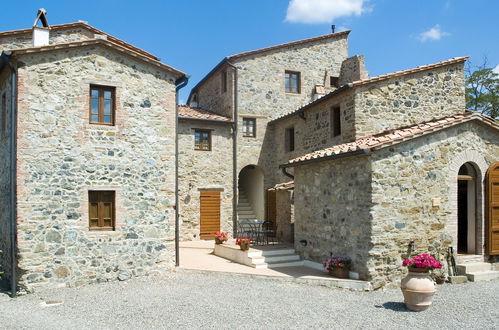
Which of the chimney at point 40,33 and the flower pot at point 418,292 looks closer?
the flower pot at point 418,292

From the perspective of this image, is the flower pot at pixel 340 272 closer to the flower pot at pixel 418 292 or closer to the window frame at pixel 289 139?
the flower pot at pixel 418 292

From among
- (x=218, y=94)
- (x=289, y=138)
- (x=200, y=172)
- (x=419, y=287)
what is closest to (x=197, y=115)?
(x=200, y=172)

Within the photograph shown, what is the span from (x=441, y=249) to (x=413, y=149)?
8.48ft

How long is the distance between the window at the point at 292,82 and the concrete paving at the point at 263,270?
27.7 ft

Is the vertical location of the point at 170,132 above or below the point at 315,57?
below

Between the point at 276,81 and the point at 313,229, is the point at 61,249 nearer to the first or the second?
the point at 313,229

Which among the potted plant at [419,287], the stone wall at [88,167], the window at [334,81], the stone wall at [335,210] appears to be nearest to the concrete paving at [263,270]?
the stone wall at [335,210]

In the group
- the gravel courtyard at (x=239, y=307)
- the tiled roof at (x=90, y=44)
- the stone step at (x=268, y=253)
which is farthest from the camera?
the stone step at (x=268, y=253)

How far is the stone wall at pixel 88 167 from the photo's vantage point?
957cm

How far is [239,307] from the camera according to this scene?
8.15m

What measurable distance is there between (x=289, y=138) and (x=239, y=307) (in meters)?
10.5

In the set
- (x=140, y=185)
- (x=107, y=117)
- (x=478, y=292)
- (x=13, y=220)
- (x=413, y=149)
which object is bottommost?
(x=478, y=292)

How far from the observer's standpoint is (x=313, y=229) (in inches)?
452

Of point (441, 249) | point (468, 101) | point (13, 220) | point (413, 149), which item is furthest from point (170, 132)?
point (468, 101)
